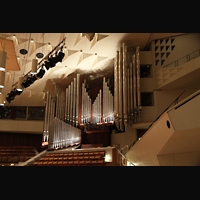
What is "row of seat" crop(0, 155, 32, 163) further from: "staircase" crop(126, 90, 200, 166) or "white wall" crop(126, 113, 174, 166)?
"staircase" crop(126, 90, 200, 166)

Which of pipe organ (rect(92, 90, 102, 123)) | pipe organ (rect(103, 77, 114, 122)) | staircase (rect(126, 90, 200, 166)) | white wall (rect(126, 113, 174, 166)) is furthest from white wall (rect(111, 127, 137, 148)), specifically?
staircase (rect(126, 90, 200, 166))

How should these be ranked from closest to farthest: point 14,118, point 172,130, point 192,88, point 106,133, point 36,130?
point 172,130
point 192,88
point 106,133
point 36,130
point 14,118

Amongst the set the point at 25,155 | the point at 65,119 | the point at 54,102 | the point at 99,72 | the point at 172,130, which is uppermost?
the point at 99,72

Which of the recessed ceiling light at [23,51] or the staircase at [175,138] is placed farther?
the recessed ceiling light at [23,51]

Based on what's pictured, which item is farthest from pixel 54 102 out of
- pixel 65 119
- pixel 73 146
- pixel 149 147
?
pixel 149 147

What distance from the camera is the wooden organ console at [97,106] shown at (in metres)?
8.74

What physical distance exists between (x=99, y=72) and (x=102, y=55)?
1384 mm

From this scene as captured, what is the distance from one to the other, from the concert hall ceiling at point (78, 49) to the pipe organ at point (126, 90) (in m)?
0.53

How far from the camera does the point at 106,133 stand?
440 inches

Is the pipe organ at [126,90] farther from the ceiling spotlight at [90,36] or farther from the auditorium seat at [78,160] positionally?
the auditorium seat at [78,160]

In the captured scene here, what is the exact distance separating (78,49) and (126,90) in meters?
2.71

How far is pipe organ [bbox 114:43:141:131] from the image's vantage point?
28.3 ft

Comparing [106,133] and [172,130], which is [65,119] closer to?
[106,133]

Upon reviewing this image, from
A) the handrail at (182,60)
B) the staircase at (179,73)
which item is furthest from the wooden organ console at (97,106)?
the handrail at (182,60)
